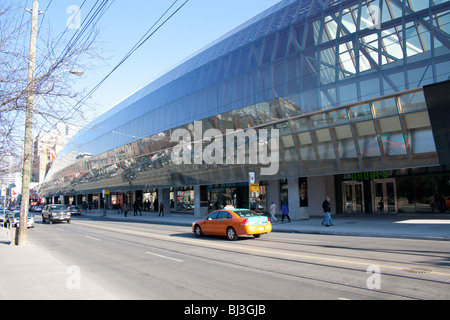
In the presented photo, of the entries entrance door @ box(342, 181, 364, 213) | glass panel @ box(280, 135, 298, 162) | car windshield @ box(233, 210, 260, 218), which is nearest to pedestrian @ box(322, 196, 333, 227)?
glass panel @ box(280, 135, 298, 162)

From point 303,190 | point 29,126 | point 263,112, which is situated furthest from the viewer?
point 303,190

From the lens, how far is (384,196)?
2781 centimetres

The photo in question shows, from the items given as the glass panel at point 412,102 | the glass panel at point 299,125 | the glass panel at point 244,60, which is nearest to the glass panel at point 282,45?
the glass panel at point 244,60

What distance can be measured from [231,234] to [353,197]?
18.0 metres

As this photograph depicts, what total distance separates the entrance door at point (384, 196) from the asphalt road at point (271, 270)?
46.8ft

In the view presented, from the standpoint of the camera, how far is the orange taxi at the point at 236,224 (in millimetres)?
15188

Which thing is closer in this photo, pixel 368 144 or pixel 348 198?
pixel 368 144

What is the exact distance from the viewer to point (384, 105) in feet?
65.4

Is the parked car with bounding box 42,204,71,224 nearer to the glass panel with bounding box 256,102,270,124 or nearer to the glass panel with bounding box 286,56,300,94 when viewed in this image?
the glass panel with bounding box 256,102,270,124

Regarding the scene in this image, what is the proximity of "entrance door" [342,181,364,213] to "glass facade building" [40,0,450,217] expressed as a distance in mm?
84

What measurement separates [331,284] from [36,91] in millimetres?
8828

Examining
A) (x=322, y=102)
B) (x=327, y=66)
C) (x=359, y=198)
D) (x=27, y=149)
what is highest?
(x=327, y=66)

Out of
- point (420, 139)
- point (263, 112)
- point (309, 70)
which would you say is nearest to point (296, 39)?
point (309, 70)

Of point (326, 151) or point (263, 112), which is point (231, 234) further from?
point (263, 112)
